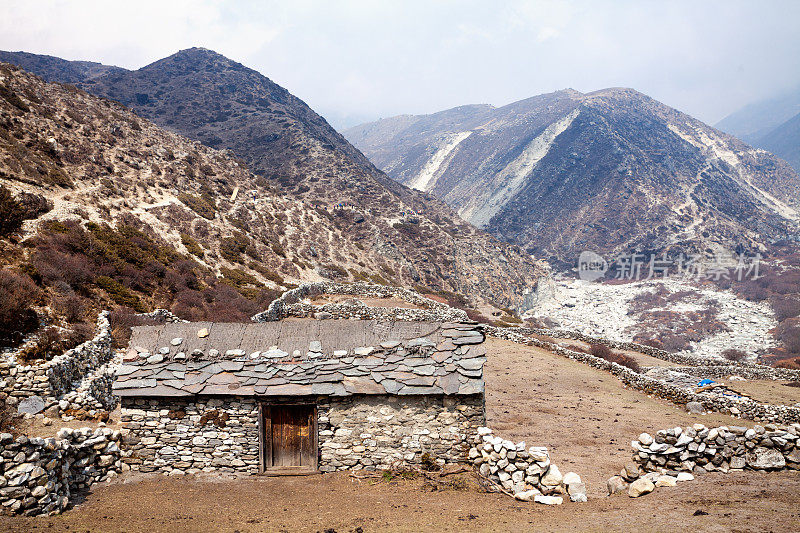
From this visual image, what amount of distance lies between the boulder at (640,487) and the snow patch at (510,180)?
11898cm

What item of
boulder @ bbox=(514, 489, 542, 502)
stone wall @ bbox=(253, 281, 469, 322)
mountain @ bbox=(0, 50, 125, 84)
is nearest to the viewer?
boulder @ bbox=(514, 489, 542, 502)

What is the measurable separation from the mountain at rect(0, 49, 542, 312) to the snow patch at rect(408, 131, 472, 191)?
67305 mm

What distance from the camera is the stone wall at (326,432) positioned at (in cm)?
825

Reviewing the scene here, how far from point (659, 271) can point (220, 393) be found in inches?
3894

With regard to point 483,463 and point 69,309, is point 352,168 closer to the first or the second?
point 69,309

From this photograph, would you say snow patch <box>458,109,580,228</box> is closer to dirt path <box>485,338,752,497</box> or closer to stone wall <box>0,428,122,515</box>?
dirt path <box>485,338,752,497</box>

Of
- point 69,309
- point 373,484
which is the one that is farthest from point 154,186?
point 373,484

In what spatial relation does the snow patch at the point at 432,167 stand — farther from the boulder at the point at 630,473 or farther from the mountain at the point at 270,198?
the boulder at the point at 630,473

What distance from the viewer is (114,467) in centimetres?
814

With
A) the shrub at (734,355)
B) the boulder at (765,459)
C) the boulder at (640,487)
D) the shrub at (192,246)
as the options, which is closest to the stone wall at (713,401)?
the boulder at (765,459)

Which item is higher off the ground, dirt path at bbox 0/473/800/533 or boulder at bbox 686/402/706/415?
dirt path at bbox 0/473/800/533

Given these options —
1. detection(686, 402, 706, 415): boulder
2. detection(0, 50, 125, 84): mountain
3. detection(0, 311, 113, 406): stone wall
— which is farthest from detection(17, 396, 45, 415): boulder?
detection(0, 50, 125, 84): mountain

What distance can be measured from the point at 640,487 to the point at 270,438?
21.8 feet

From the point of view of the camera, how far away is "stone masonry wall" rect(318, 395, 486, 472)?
838 centimetres
